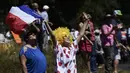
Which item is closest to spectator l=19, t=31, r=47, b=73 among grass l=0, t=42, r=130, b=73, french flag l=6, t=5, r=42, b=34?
french flag l=6, t=5, r=42, b=34

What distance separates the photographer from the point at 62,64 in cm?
→ 824

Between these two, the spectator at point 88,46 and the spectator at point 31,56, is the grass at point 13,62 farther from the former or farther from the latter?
the spectator at point 31,56

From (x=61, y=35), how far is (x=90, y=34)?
13.1 feet

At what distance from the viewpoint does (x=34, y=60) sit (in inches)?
302

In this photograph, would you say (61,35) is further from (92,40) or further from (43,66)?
(92,40)

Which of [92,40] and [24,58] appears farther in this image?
[92,40]

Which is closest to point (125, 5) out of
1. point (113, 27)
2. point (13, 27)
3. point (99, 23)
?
point (99, 23)

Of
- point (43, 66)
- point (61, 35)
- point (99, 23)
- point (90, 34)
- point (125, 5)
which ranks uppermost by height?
point (125, 5)

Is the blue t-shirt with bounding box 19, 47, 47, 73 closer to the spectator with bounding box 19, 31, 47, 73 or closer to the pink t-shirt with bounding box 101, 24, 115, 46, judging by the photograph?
the spectator with bounding box 19, 31, 47, 73

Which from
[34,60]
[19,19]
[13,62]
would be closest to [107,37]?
[13,62]

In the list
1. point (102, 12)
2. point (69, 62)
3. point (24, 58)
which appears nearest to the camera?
point (24, 58)

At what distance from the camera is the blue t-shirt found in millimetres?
7625

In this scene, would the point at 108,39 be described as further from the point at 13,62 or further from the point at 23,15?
the point at 23,15

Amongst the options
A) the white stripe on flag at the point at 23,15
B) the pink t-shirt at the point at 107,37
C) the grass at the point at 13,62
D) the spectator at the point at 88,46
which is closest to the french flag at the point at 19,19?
the white stripe on flag at the point at 23,15
